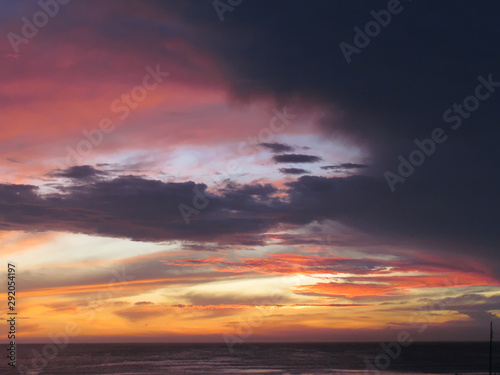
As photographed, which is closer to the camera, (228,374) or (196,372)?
(228,374)

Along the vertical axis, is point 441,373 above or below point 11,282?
below

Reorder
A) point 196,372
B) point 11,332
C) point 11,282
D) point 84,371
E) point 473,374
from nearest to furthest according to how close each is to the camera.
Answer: point 11,282, point 11,332, point 473,374, point 196,372, point 84,371

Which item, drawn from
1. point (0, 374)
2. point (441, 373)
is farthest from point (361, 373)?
point (0, 374)

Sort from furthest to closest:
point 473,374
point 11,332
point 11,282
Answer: point 473,374 → point 11,332 → point 11,282

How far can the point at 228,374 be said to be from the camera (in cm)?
10112

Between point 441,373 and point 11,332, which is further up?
point 11,332

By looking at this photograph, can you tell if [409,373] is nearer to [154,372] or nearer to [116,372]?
[154,372]

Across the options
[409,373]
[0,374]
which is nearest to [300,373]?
[409,373]

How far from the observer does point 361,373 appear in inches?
3999

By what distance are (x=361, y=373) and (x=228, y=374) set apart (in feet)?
83.7

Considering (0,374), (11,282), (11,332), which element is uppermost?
(11,282)

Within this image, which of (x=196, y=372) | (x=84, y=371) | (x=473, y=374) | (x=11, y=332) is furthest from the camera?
(x=84, y=371)

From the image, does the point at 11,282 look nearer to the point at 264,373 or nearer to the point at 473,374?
the point at 264,373

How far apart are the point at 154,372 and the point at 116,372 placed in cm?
816
